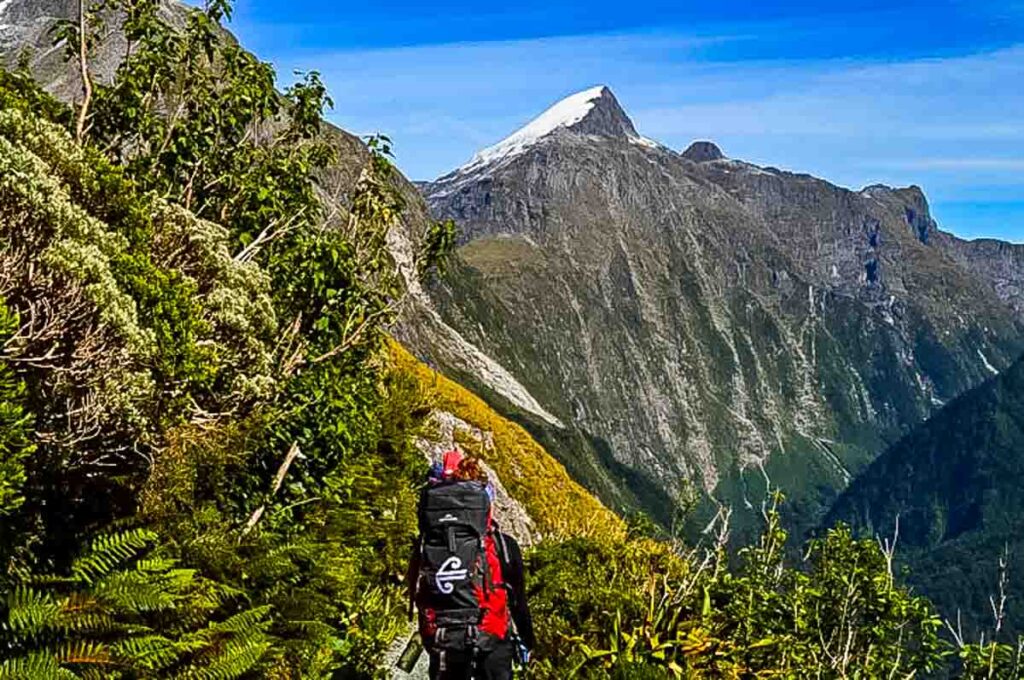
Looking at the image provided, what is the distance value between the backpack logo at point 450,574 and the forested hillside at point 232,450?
1.63 meters

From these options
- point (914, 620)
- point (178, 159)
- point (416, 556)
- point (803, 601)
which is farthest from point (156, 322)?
point (914, 620)

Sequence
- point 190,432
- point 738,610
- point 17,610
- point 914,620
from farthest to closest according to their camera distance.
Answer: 1. point 914,620
2. point 738,610
3. point 190,432
4. point 17,610

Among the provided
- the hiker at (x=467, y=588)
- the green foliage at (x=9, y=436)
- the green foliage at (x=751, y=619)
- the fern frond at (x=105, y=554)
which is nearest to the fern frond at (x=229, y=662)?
the fern frond at (x=105, y=554)

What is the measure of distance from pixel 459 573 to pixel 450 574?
2.9 inches

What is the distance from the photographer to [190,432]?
30.0ft

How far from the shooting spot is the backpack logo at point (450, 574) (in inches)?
316

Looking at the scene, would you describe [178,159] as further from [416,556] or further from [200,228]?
[416,556]

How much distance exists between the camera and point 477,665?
26.4 feet

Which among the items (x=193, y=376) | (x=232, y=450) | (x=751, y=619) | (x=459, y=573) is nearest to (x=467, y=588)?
(x=459, y=573)

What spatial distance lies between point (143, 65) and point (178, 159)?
1.62 m

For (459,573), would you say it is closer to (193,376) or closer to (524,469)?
(193,376)

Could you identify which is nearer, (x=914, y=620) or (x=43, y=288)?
(x=43, y=288)

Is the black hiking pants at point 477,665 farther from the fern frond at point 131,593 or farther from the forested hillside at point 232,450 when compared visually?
the fern frond at point 131,593

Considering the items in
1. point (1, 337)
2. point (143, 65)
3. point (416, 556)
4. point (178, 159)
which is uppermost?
point (143, 65)
